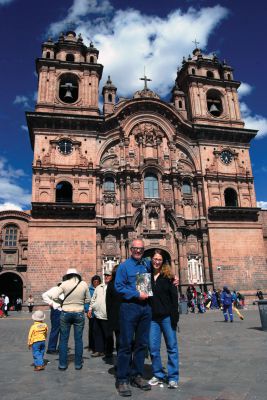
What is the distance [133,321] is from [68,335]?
6.26 ft

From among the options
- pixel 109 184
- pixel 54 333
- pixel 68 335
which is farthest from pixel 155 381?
pixel 109 184

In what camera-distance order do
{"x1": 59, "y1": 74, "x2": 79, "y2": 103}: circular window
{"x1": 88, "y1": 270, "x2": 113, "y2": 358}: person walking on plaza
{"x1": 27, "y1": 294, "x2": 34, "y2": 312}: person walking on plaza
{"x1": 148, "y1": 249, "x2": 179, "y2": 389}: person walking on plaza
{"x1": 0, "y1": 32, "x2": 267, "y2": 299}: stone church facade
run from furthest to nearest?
1. {"x1": 59, "y1": 74, "x2": 79, "y2": 103}: circular window
2. {"x1": 0, "y1": 32, "x2": 267, "y2": 299}: stone church facade
3. {"x1": 27, "y1": 294, "x2": 34, "y2": 312}: person walking on plaza
4. {"x1": 88, "y1": 270, "x2": 113, "y2": 358}: person walking on plaza
5. {"x1": 148, "y1": 249, "x2": 179, "y2": 389}: person walking on plaza

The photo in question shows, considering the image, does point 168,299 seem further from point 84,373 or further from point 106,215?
point 106,215

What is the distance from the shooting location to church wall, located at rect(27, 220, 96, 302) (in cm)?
2405

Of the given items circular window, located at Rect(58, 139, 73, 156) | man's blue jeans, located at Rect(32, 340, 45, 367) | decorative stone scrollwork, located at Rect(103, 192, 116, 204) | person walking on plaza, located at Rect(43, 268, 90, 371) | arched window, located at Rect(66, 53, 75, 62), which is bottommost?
man's blue jeans, located at Rect(32, 340, 45, 367)

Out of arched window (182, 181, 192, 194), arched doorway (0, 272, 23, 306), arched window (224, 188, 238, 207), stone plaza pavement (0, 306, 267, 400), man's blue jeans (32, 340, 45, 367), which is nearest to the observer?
stone plaza pavement (0, 306, 267, 400)

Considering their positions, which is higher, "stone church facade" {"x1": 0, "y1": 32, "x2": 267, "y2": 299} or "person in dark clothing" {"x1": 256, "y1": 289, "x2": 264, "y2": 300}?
"stone church facade" {"x1": 0, "y1": 32, "x2": 267, "y2": 299}

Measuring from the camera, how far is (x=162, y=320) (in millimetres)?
5727

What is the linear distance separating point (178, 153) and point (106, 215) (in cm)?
894

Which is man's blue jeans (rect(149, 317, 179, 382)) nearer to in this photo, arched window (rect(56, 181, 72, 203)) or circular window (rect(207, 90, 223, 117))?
arched window (rect(56, 181, 72, 203))

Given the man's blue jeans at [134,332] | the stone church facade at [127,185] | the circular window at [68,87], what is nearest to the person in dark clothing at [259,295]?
the stone church facade at [127,185]

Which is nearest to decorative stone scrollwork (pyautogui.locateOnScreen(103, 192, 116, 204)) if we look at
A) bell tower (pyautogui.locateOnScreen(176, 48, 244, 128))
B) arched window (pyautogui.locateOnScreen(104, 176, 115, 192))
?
arched window (pyautogui.locateOnScreen(104, 176, 115, 192))

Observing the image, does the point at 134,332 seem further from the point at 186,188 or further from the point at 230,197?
the point at 230,197

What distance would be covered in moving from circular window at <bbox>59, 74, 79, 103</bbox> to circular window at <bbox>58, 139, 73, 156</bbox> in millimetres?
4636
